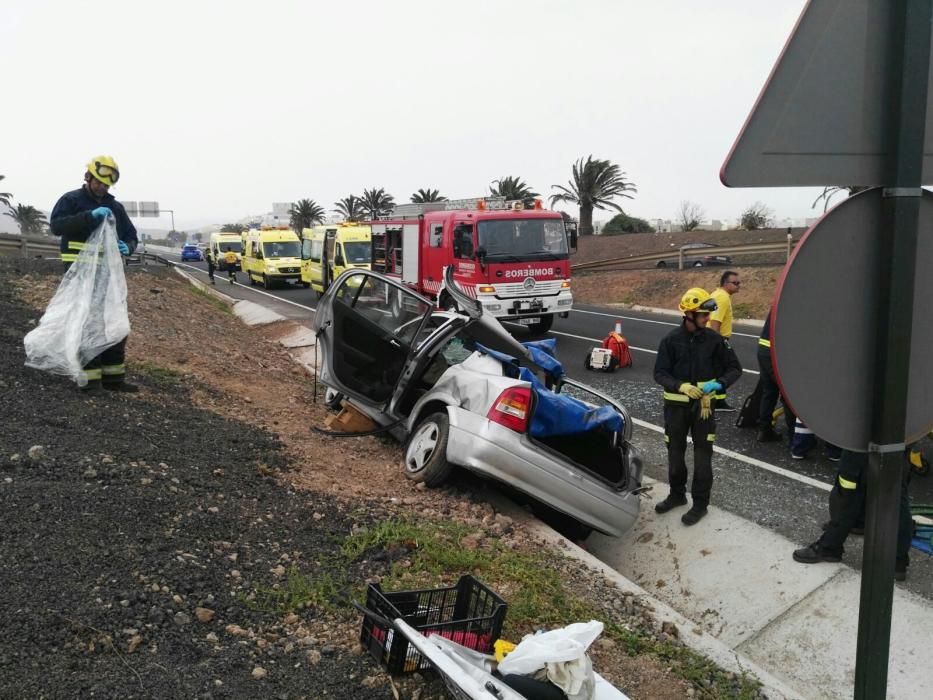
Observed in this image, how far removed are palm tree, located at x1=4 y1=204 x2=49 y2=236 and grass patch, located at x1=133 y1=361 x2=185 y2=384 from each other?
5367 centimetres

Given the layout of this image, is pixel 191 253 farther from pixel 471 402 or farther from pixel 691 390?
pixel 691 390

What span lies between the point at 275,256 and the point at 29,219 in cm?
3745

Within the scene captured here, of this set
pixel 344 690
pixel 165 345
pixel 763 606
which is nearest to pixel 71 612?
pixel 344 690

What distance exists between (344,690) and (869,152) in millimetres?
2522

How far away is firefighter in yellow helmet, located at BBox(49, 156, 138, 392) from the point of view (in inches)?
239

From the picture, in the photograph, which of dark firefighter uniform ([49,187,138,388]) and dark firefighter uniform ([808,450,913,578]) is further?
dark firefighter uniform ([49,187,138,388])

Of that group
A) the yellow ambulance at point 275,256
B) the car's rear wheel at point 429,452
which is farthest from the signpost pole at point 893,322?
the yellow ambulance at point 275,256

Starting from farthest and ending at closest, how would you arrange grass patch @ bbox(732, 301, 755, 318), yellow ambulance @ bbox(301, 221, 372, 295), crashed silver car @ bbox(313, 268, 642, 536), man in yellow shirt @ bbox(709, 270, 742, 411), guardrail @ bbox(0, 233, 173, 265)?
guardrail @ bbox(0, 233, 173, 265)
yellow ambulance @ bbox(301, 221, 372, 295)
grass patch @ bbox(732, 301, 755, 318)
man in yellow shirt @ bbox(709, 270, 742, 411)
crashed silver car @ bbox(313, 268, 642, 536)

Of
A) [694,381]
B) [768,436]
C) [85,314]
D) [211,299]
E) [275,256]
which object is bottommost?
[768,436]

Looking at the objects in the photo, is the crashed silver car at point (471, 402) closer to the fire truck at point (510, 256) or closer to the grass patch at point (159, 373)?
the grass patch at point (159, 373)

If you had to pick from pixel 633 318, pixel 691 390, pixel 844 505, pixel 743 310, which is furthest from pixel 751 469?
pixel 743 310

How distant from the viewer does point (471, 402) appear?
17.0ft

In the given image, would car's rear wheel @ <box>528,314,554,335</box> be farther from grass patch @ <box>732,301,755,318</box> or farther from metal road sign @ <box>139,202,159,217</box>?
metal road sign @ <box>139,202,159,217</box>

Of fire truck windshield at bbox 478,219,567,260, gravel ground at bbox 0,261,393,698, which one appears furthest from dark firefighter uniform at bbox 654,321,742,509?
fire truck windshield at bbox 478,219,567,260
